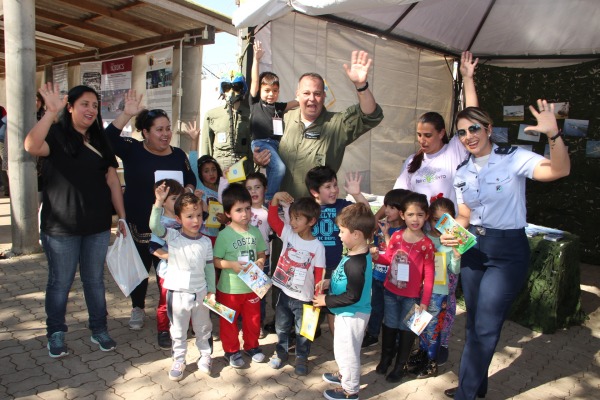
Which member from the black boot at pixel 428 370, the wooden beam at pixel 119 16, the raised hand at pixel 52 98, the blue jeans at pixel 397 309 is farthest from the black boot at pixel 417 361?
the wooden beam at pixel 119 16

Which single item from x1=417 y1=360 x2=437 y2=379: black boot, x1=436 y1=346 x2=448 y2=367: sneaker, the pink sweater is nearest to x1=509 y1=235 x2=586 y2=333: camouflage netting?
x1=436 y1=346 x2=448 y2=367: sneaker

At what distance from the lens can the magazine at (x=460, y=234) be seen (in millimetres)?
2563

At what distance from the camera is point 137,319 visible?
3799 mm

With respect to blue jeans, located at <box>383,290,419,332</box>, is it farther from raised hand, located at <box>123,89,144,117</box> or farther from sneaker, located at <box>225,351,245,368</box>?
raised hand, located at <box>123,89,144,117</box>

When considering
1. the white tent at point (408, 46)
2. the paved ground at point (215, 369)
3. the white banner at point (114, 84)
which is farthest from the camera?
the white banner at point (114, 84)

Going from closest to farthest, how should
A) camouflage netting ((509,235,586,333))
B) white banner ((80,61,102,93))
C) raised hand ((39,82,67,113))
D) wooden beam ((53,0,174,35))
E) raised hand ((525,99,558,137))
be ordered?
raised hand ((525,99,558,137)) → raised hand ((39,82,67,113)) → camouflage netting ((509,235,586,333)) → wooden beam ((53,0,174,35)) → white banner ((80,61,102,93))

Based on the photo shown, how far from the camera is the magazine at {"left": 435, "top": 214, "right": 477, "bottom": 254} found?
101 inches

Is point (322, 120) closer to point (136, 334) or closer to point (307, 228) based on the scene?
point (307, 228)

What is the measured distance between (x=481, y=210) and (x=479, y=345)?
2.68 ft

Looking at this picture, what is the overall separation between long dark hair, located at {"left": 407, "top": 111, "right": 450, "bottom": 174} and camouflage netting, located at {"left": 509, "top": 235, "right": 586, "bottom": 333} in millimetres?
1657

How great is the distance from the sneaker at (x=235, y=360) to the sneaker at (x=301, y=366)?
40 centimetres

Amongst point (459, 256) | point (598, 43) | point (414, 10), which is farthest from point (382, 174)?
point (459, 256)

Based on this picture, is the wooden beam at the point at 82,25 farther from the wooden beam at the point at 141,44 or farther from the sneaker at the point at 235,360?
the sneaker at the point at 235,360

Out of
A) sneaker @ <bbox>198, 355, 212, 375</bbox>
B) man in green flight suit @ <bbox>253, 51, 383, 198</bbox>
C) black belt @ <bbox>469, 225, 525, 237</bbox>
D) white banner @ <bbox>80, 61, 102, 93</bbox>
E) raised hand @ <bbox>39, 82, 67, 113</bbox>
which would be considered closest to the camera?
black belt @ <bbox>469, 225, 525, 237</bbox>
